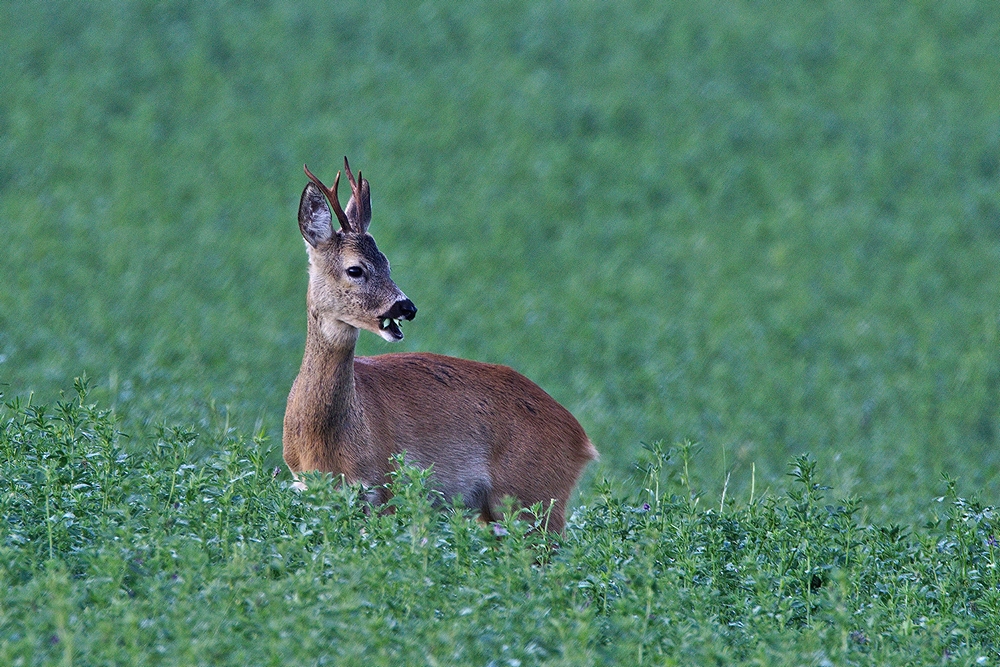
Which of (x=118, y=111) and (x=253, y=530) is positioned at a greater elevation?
(x=118, y=111)

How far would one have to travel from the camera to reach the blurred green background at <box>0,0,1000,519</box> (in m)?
11.6

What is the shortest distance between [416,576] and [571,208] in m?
12.6

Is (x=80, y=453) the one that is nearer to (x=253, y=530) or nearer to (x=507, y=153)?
(x=253, y=530)

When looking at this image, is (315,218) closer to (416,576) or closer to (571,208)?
(416,576)

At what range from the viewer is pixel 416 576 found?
472 centimetres

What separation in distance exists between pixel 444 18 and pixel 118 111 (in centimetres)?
560

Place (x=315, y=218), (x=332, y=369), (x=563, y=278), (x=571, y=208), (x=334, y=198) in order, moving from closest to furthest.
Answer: (x=334, y=198) → (x=332, y=369) → (x=315, y=218) → (x=563, y=278) → (x=571, y=208)

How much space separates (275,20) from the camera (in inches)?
837

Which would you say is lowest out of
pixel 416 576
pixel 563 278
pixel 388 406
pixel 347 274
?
pixel 416 576

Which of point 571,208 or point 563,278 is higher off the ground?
point 571,208

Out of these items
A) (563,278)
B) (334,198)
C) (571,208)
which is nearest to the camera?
(334,198)

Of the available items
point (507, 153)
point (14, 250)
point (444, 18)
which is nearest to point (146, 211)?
point (14, 250)

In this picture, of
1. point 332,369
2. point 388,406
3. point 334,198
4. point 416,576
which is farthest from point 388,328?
point 416,576

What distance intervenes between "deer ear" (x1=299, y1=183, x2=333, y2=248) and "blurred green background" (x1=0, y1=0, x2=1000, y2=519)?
1.76 metres
